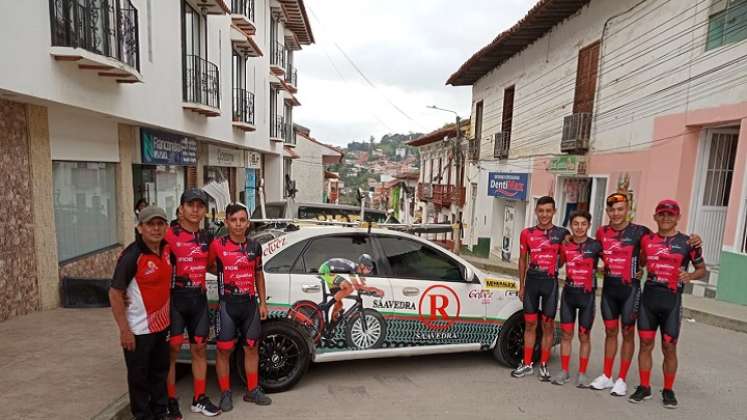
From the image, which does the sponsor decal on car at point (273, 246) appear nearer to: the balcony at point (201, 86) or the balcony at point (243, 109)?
the balcony at point (201, 86)

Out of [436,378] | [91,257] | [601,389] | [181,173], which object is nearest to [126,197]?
[91,257]

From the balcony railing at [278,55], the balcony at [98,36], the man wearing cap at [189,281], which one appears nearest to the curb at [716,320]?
the man wearing cap at [189,281]

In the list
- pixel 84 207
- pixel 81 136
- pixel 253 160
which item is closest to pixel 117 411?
pixel 84 207

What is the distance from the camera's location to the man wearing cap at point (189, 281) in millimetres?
3225

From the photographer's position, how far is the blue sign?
14141 millimetres

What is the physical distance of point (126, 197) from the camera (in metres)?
8.15

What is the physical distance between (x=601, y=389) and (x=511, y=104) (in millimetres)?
13487

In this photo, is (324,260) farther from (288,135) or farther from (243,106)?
(288,135)

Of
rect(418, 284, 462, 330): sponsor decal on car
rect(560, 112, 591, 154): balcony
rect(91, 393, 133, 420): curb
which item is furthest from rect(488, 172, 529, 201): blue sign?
rect(91, 393, 133, 420): curb

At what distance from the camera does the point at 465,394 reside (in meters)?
3.96

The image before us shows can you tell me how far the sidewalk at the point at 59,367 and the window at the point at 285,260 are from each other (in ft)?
5.24

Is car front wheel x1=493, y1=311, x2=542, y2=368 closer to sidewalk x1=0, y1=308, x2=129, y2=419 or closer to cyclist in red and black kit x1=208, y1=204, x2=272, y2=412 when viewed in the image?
cyclist in red and black kit x1=208, y1=204, x2=272, y2=412

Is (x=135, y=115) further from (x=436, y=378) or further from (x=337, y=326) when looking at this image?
(x=436, y=378)

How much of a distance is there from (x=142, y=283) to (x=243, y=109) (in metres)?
12.4
